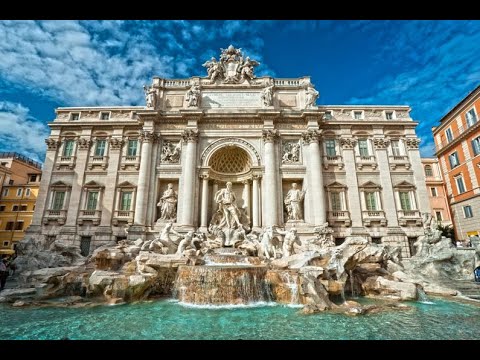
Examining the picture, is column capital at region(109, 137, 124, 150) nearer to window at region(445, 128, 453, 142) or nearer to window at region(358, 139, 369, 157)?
window at region(358, 139, 369, 157)

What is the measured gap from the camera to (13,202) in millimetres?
29047

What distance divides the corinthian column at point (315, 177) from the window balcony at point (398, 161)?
5870mm

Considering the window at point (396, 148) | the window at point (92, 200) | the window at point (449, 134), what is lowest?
the window at point (92, 200)

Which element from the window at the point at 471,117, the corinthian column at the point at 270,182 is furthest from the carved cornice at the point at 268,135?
the window at the point at 471,117

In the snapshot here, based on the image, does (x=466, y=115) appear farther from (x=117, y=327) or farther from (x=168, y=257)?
(x=117, y=327)

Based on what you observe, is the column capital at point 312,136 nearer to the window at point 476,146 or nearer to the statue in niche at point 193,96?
the statue in niche at point 193,96

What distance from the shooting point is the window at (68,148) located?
66.5ft

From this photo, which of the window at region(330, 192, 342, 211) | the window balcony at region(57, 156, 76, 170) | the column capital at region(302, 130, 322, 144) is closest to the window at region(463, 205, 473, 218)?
the window at region(330, 192, 342, 211)

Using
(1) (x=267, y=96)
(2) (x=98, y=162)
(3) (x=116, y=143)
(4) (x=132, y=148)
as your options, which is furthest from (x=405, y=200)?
(2) (x=98, y=162)

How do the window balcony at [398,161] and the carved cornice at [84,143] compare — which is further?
the carved cornice at [84,143]

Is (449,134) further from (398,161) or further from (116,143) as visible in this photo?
(116,143)
